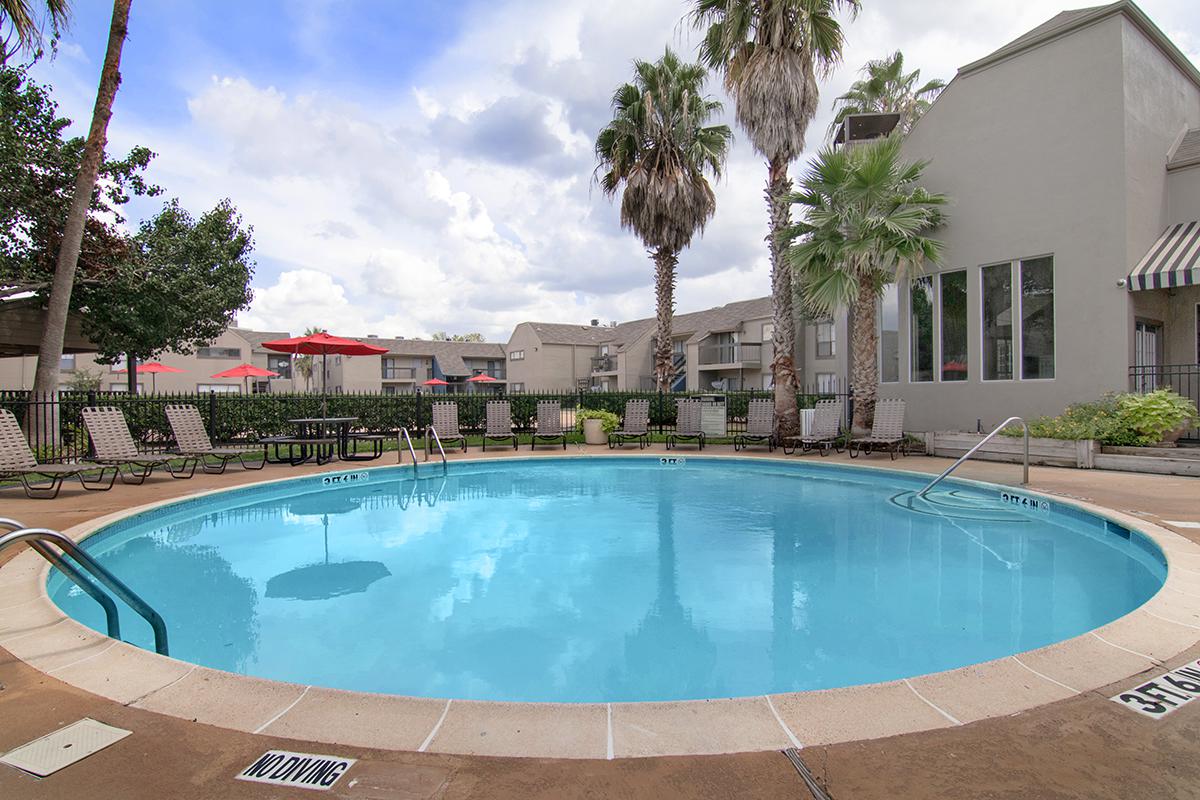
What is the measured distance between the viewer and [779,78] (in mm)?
13586

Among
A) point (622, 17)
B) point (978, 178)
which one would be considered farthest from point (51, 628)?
point (978, 178)

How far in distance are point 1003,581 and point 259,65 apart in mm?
13715

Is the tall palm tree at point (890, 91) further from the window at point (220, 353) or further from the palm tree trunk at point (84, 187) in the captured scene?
the window at point (220, 353)

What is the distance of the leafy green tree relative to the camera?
16188 millimetres

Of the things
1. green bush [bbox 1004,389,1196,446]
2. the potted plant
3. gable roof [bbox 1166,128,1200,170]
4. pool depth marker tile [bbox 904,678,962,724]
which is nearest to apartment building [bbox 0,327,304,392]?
the potted plant

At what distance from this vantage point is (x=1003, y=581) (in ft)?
18.2

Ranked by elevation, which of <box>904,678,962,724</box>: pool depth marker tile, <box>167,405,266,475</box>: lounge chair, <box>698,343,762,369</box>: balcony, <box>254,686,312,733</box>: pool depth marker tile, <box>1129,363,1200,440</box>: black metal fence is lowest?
<box>904,678,962,724</box>: pool depth marker tile

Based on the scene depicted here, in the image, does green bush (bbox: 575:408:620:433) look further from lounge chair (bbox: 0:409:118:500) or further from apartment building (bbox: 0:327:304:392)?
apartment building (bbox: 0:327:304:392)

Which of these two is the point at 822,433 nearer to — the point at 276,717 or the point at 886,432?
the point at 886,432

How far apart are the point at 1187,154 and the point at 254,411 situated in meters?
21.2

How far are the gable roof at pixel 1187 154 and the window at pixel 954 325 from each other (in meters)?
4.09

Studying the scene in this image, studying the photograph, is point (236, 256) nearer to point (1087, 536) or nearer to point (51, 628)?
point (51, 628)

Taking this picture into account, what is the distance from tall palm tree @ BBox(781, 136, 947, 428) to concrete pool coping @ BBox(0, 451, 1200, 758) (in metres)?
10.4

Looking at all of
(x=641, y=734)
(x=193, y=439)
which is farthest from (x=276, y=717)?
(x=193, y=439)
